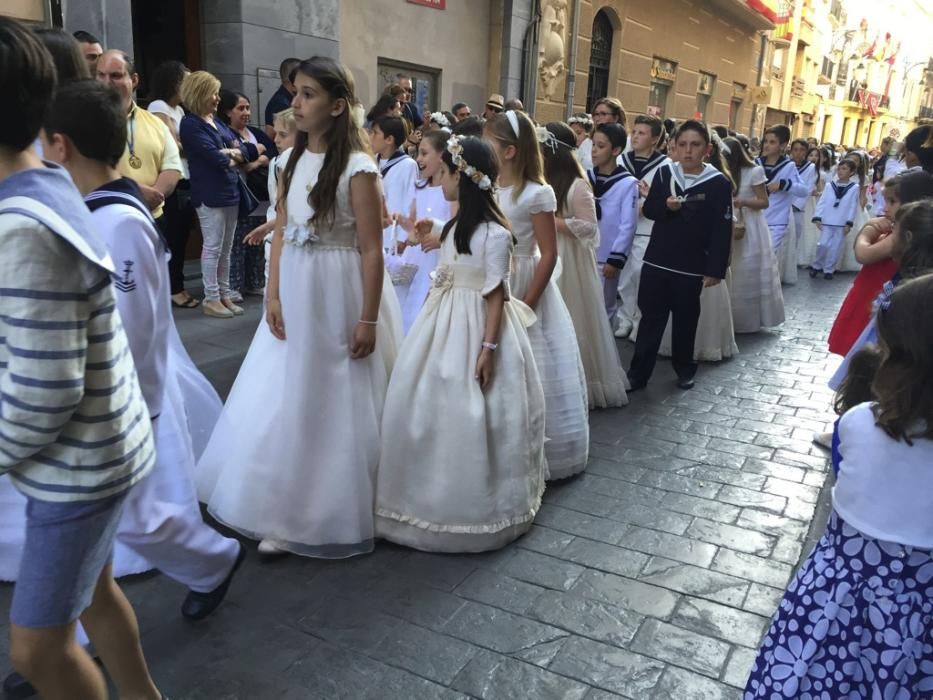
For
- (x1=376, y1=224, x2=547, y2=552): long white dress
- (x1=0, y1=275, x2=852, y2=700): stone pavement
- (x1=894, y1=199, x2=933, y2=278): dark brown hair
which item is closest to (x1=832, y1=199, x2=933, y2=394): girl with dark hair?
(x1=894, y1=199, x2=933, y2=278): dark brown hair

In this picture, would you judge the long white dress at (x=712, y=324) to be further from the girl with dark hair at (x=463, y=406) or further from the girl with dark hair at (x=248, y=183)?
the girl with dark hair at (x=248, y=183)

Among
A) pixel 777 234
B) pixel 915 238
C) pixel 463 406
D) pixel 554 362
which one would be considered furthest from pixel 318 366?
pixel 777 234

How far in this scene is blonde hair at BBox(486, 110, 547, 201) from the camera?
3994 millimetres

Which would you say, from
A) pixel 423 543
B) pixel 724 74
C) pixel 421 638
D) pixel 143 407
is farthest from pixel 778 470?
pixel 724 74

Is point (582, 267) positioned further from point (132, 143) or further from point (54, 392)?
point (54, 392)

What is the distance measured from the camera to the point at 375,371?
3455mm

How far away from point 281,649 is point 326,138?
196cm

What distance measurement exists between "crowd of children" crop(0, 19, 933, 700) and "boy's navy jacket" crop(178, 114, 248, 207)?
2.90 ft

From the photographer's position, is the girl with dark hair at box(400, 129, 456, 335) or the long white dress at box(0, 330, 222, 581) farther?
the girl with dark hair at box(400, 129, 456, 335)

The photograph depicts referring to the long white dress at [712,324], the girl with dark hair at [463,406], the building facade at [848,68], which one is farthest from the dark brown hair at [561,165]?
the building facade at [848,68]

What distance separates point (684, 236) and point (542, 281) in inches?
74.2

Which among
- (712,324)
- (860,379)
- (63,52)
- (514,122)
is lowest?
(712,324)

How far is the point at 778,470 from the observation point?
14.8 feet

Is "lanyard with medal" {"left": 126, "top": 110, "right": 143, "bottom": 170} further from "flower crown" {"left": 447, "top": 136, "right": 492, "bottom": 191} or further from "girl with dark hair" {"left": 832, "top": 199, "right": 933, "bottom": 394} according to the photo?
"girl with dark hair" {"left": 832, "top": 199, "right": 933, "bottom": 394}
